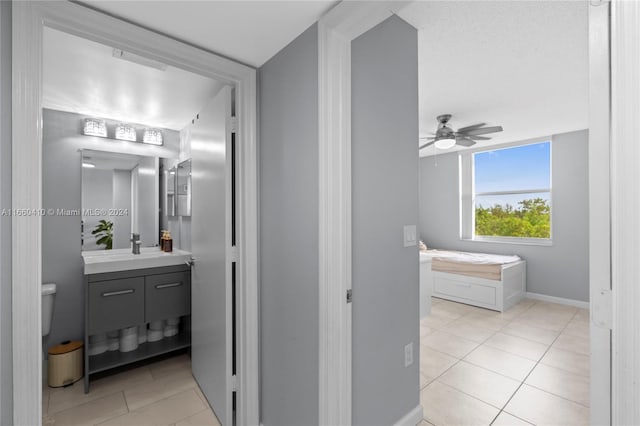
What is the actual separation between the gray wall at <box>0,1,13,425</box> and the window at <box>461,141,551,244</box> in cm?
572

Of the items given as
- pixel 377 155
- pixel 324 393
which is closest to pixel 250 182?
pixel 377 155

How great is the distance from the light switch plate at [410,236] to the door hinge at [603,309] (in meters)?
1.07

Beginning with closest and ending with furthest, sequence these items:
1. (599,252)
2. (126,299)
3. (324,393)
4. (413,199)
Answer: (599,252) → (324,393) → (413,199) → (126,299)

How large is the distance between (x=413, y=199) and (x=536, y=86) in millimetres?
1973

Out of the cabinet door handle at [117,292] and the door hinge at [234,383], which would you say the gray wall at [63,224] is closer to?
the cabinet door handle at [117,292]

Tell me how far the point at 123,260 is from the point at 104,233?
2.17 ft

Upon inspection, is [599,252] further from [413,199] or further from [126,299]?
[126,299]

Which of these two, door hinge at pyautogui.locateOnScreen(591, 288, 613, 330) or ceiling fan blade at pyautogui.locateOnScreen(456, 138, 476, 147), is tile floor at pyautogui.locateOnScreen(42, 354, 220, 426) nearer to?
door hinge at pyautogui.locateOnScreen(591, 288, 613, 330)

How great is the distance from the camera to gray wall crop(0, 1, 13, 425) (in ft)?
3.75

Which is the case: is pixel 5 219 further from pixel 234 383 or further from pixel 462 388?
pixel 462 388

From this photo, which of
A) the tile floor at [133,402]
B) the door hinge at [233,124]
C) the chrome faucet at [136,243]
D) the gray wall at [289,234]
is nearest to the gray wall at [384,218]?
the gray wall at [289,234]

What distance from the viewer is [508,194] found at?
4980 mm

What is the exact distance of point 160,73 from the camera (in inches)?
81.5

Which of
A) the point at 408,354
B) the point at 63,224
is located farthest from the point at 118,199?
the point at 408,354
